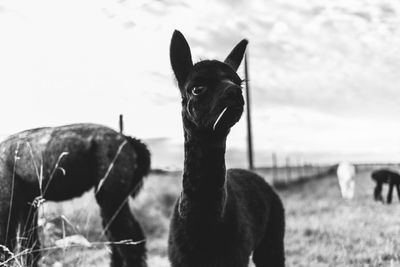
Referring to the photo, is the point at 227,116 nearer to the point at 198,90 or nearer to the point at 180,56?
the point at 198,90

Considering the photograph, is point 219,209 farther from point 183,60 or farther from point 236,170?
point 236,170

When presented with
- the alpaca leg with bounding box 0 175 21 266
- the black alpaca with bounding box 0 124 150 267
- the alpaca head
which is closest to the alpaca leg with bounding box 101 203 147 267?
the black alpaca with bounding box 0 124 150 267

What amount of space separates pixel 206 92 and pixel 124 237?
3.61 meters

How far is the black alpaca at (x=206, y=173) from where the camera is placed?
2.82 m

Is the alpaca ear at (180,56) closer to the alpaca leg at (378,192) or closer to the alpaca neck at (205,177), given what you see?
the alpaca neck at (205,177)

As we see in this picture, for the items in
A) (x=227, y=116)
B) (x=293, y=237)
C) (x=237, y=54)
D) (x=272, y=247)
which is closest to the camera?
(x=227, y=116)

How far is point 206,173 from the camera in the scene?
3082mm

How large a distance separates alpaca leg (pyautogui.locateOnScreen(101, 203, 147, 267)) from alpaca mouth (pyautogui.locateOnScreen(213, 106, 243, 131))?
357cm

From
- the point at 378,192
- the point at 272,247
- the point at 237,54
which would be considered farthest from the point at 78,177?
the point at 378,192

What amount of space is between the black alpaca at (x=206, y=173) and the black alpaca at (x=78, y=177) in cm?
280

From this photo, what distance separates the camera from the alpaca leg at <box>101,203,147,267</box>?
19.5 ft

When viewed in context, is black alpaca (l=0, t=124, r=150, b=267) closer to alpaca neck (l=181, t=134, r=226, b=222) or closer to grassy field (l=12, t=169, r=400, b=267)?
grassy field (l=12, t=169, r=400, b=267)

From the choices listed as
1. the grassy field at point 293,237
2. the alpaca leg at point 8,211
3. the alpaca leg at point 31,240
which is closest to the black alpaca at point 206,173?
the grassy field at point 293,237

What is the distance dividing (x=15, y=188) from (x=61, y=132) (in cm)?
99
